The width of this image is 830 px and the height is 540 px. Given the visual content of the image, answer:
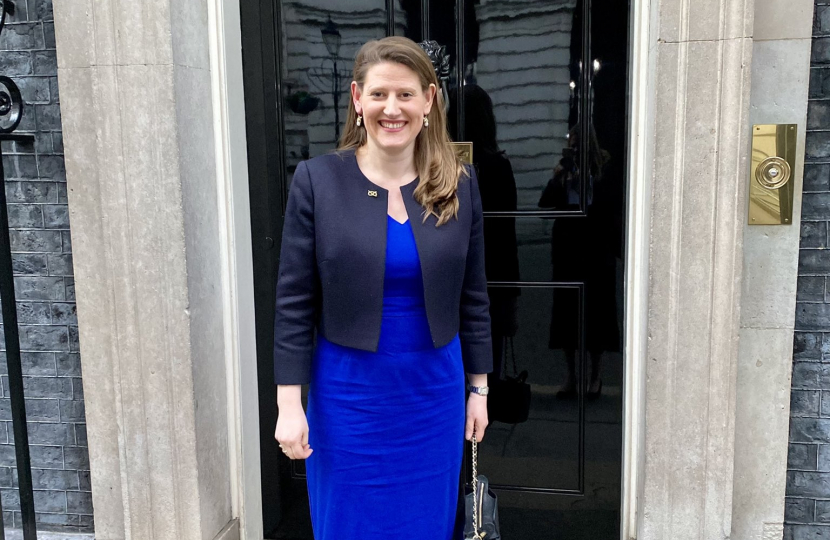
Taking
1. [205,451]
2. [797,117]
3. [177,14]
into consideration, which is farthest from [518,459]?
[177,14]

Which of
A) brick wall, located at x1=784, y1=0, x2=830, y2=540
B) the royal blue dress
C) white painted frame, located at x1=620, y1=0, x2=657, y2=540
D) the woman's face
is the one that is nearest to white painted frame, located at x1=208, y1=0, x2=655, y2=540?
white painted frame, located at x1=620, y1=0, x2=657, y2=540

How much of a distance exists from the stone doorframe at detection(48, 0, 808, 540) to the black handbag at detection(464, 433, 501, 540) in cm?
67

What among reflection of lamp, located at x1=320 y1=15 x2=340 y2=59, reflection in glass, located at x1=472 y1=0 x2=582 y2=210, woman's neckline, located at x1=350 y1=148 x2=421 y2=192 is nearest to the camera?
woman's neckline, located at x1=350 y1=148 x2=421 y2=192

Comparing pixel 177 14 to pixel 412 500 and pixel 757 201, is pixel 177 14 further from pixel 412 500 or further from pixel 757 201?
pixel 757 201

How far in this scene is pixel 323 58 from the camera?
2574 mm

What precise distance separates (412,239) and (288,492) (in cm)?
155

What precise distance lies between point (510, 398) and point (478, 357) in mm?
697

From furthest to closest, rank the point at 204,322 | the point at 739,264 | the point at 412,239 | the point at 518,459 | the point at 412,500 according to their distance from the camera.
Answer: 1. the point at 518,459
2. the point at 204,322
3. the point at 739,264
4. the point at 412,500
5. the point at 412,239

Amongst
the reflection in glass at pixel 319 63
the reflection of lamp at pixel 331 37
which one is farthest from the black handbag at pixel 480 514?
the reflection of lamp at pixel 331 37

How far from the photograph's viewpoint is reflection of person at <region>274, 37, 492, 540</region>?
1792 mm

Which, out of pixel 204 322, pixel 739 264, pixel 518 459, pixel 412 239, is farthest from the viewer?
pixel 518 459

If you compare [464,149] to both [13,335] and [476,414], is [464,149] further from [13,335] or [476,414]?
[13,335]

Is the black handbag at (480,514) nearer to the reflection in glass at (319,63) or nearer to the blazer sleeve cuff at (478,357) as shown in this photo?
the blazer sleeve cuff at (478,357)

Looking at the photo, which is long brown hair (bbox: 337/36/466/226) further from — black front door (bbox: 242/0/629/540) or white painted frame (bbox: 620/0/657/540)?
white painted frame (bbox: 620/0/657/540)
